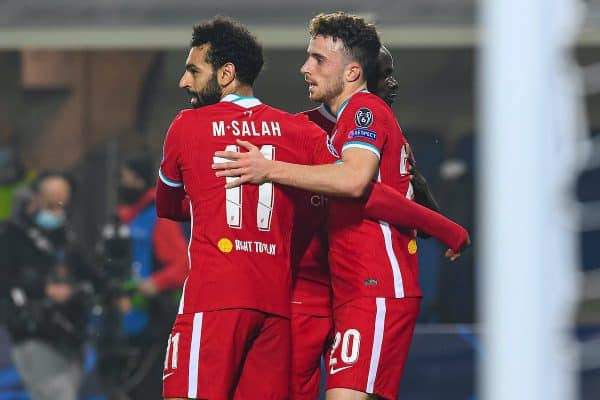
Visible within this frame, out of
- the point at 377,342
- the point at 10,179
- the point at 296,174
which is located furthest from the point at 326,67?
the point at 10,179

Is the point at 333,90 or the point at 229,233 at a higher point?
the point at 333,90

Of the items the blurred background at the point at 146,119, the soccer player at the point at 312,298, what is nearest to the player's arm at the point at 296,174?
the soccer player at the point at 312,298

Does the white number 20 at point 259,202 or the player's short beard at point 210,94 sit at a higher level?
the player's short beard at point 210,94

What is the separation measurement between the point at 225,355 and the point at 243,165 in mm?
496

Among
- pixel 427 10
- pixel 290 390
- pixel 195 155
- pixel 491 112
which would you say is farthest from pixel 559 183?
pixel 427 10

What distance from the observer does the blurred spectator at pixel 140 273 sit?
21.5 ft

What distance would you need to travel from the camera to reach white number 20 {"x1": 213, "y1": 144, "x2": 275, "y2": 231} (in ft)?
10.4

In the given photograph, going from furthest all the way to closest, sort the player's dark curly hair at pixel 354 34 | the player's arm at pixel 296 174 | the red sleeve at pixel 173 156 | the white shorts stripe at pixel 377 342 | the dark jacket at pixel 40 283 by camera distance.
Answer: the dark jacket at pixel 40 283, the player's dark curly hair at pixel 354 34, the white shorts stripe at pixel 377 342, the red sleeve at pixel 173 156, the player's arm at pixel 296 174

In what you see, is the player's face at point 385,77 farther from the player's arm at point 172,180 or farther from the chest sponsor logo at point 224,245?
the chest sponsor logo at point 224,245

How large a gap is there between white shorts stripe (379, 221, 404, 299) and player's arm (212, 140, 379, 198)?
0.84 ft

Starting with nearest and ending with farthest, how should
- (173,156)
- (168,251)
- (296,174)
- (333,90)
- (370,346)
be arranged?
(296,174)
(173,156)
(370,346)
(333,90)
(168,251)

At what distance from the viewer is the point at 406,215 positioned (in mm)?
3307

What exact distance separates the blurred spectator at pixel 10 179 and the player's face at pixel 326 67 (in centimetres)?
347

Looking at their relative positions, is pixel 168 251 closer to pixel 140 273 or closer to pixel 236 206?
pixel 140 273
